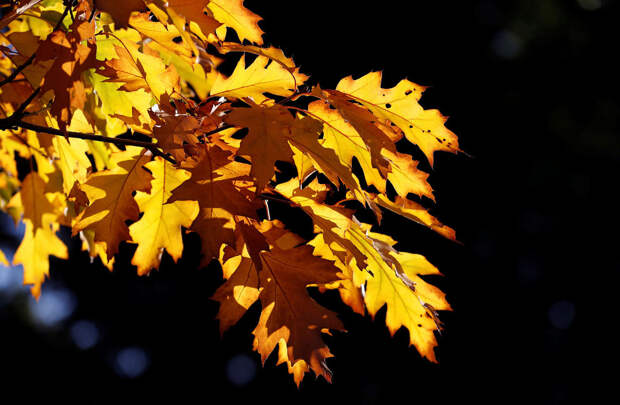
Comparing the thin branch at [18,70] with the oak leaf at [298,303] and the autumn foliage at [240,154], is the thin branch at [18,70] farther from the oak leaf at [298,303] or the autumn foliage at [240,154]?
the oak leaf at [298,303]

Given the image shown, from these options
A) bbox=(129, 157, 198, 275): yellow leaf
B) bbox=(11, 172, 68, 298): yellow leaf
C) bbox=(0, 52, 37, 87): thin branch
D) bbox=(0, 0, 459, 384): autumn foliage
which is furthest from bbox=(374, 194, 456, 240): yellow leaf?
bbox=(11, 172, 68, 298): yellow leaf

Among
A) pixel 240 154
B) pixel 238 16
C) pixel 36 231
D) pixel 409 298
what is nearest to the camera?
pixel 240 154

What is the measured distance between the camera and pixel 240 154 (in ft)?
2.70

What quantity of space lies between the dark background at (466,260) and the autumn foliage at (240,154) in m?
3.25

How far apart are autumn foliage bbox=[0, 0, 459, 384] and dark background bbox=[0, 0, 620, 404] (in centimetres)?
325

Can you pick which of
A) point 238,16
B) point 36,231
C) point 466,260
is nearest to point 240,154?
point 238,16

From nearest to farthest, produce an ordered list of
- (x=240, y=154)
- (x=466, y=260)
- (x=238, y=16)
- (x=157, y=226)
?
(x=240, y=154)
(x=238, y=16)
(x=157, y=226)
(x=466, y=260)

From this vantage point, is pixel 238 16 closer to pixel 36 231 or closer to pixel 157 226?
pixel 157 226

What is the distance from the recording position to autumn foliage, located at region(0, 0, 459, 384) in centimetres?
82

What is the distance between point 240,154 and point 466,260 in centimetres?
→ 432

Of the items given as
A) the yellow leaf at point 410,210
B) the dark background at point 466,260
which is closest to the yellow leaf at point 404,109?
the yellow leaf at point 410,210

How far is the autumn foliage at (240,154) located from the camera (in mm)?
824

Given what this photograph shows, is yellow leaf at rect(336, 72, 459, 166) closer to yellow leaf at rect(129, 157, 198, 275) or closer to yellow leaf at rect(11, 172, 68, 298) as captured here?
yellow leaf at rect(129, 157, 198, 275)

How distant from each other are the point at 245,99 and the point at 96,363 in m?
6.02
